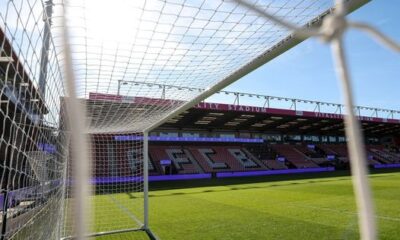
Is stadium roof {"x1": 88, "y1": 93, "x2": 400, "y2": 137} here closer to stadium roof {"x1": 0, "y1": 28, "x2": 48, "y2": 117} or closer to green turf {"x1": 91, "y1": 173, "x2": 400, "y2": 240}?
green turf {"x1": 91, "y1": 173, "x2": 400, "y2": 240}

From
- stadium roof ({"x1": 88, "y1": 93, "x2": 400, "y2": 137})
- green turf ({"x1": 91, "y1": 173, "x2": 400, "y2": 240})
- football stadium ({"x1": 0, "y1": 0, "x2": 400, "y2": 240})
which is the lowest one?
green turf ({"x1": 91, "y1": 173, "x2": 400, "y2": 240})

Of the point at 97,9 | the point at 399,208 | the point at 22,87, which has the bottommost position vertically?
the point at 399,208

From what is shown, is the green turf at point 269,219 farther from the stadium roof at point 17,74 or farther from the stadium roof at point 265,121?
the stadium roof at point 265,121

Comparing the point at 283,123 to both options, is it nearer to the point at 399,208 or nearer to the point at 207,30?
the point at 399,208

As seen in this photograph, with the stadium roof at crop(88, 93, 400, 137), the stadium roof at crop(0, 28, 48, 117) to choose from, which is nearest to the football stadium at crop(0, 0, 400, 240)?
the stadium roof at crop(0, 28, 48, 117)

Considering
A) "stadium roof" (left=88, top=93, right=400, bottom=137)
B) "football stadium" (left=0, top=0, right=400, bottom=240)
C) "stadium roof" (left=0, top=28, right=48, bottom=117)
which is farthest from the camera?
"stadium roof" (left=88, top=93, right=400, bottom=137)

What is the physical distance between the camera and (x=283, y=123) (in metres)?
28.7

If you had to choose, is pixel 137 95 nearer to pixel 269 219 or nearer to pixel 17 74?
pixel 17 74

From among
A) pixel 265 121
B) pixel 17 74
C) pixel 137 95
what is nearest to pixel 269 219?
pixel 137 95

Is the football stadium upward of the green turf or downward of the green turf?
upward

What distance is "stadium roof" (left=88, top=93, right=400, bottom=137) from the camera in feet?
74.7

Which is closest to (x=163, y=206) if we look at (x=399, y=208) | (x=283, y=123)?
A: (x=399, y=208)

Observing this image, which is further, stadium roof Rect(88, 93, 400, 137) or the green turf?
stadium roof Rect(88, 93, 400, 137)

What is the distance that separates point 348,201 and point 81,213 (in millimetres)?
8738
